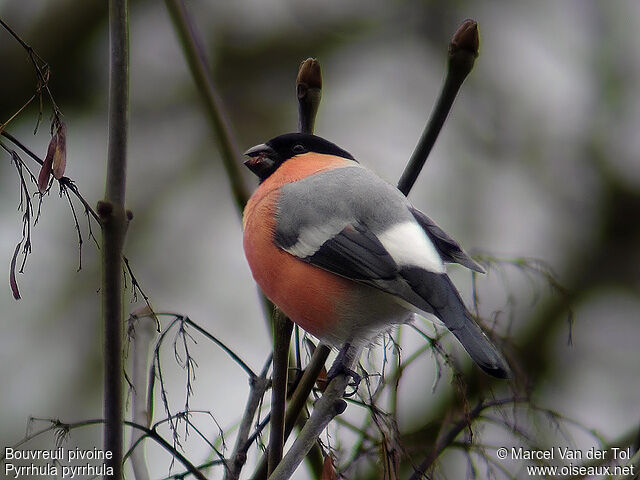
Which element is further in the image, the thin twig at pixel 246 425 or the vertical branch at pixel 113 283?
the thin twig at pixel 246 425

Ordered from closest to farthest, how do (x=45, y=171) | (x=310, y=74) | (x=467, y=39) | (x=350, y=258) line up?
(x=45, y=171)
(x=467, y=39)
(x=310, y=74)
(x=350, y=258)

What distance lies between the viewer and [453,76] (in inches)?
43.9

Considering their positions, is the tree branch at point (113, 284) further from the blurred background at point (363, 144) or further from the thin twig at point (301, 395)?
the blurred background at point (363, 144)

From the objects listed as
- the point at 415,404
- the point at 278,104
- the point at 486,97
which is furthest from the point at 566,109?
the point at 415,404

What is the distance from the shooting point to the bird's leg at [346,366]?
135 cm

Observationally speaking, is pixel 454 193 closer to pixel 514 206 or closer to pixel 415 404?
pixel 514 206

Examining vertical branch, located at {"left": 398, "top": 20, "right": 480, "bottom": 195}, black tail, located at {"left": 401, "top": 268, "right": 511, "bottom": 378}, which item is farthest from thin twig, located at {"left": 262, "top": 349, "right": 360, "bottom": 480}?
vertical branch, located at {"left": 398, "top": 20, "right": 480, "bottom": 195}

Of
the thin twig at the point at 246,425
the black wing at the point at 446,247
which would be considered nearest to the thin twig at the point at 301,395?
the thin twig at the point at 246,425

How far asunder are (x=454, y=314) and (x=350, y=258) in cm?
21

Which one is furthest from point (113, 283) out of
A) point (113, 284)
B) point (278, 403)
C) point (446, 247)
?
point (446, 247)

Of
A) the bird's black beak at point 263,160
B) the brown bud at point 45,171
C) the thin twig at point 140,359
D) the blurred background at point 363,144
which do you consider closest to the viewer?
the brown bud at point 45,171

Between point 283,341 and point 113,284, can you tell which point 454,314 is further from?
point 113,284

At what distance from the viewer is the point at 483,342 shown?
4.00 ft

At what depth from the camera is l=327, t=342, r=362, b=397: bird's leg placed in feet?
4.44
